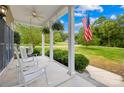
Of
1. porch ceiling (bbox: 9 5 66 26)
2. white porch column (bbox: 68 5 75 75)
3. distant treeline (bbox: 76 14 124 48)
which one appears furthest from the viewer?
distant treeline (bbox: 76 14 124 48)

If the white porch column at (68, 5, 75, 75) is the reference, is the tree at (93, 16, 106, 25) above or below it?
above

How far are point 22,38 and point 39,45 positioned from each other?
1.40m

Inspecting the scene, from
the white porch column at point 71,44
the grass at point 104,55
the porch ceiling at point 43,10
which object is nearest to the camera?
the white porch column at point 71,44

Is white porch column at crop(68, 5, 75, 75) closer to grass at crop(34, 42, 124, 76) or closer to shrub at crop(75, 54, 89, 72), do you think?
shrub at crop(75, 54, 89, 72)

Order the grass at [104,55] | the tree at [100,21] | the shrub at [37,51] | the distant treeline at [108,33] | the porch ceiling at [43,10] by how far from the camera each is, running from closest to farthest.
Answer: the porch ceiling at [43,10] < the distant treeline at [108,33] < the grass at [104,55] < the tree at [100,21] < the shrub at [37,51]

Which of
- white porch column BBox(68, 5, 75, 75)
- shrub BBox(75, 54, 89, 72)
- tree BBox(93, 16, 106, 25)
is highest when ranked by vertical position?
tree BBox(93, 16, 106, 25)

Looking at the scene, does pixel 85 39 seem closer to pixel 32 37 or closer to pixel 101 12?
pixel 101 12

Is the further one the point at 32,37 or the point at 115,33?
the point at 32,37

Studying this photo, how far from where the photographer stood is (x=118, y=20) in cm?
978

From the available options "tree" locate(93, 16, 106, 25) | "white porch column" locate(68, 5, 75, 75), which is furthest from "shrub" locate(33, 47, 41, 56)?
"white porch column" locate(68, 5, 75, 75)

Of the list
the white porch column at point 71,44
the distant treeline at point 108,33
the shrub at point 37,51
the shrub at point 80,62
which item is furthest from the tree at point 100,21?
the shrub at point 37,51

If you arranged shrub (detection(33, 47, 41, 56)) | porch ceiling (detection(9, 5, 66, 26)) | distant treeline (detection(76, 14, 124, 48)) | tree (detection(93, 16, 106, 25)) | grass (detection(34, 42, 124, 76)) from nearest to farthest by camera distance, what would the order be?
porch ceiling (detection(9, 5, 66, 26)) → distant treeline (detection(76, 14, 124, 48)) → grass (detection(34, 42, 124, 76)) → tree (detection(93, 16, 106, 25)) → shrub (detection(33, 47, 41, 56))

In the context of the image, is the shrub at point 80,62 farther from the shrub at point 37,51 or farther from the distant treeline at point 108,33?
the shrub at point 37,51
